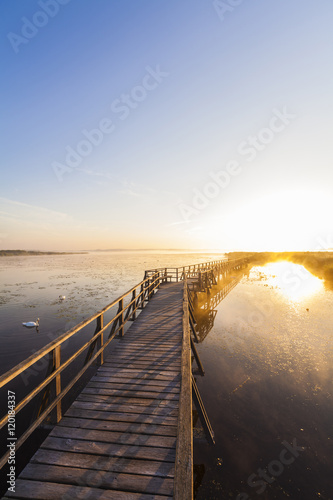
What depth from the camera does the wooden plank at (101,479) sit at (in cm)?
253

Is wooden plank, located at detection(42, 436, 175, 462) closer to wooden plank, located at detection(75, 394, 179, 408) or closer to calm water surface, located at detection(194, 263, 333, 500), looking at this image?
wooden plank, located at detection(75, 394, 179, 408)

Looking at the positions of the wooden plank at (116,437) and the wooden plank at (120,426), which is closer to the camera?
the wooden plank at (116,437)

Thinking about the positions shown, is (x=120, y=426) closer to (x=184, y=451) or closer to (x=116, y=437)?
(x=116, y=437)

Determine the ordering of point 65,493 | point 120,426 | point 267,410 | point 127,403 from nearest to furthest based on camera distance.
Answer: point 65,493
point 120,426
point 127,403
point 267,410

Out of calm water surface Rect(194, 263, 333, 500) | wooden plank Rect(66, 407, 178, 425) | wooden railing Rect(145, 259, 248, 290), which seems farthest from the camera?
wooden railing Rect(145, 259, 248, 290)

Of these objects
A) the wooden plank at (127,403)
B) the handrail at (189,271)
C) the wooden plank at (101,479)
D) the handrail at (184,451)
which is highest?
the handrail at (184,451)

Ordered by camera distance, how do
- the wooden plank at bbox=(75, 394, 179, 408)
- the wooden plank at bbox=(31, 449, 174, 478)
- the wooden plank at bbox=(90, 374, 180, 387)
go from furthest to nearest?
the wooden plank at bbox=(90, 374, 180, 387)
the wooden plank at bbox=(75, 394, 179, 408)
the wooden plank at bbox=(31, 449, 174, 478)

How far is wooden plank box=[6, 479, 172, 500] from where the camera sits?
2.42 meters

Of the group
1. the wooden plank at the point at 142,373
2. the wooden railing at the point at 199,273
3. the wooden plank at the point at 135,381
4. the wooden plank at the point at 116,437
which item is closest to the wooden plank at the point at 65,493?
the wooden plank at the point at 116,437

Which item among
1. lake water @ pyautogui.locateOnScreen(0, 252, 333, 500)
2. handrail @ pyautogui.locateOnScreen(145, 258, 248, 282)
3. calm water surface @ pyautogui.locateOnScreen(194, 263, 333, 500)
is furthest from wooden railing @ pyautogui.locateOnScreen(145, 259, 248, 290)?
calm water surface @ pyautogui.locateOnScreen(194, 263, 333, 500)

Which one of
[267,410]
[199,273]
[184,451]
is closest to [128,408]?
[184,451]

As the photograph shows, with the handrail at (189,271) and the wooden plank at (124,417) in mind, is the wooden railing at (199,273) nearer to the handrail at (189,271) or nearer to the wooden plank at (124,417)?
the handrail at (189,271)

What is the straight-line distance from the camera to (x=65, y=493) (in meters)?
2.44

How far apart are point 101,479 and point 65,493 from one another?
390mm
